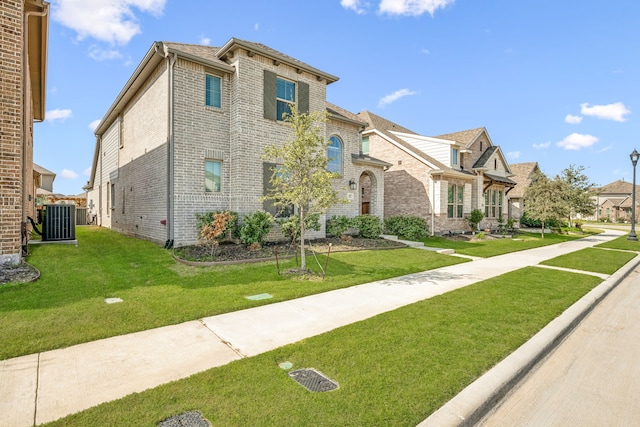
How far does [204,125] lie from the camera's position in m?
11.0

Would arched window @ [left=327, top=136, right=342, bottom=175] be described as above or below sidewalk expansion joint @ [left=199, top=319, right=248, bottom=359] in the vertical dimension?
above

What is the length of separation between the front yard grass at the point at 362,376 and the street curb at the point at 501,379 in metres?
0.09

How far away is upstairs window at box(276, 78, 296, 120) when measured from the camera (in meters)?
12.4

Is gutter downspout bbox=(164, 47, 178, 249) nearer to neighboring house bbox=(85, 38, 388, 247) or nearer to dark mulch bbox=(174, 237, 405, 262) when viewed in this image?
neighboring house bbox=(85, 38, 388, 247)

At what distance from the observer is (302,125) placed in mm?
7828

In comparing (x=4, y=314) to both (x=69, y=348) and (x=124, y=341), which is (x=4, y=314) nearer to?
(x=69, y=348)

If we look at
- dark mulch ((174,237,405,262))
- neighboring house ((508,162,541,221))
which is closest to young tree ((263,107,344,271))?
dark mulch ((174,237,405,262))

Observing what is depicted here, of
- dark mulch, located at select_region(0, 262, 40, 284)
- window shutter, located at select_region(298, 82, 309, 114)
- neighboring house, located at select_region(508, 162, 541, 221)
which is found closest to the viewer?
dark mulch, located at select_region(0, 262, 40, 284)

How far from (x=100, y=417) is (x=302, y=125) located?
21.9ft

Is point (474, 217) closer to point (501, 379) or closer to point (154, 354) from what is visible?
point (501, 379)

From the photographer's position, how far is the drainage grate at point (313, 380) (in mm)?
2975

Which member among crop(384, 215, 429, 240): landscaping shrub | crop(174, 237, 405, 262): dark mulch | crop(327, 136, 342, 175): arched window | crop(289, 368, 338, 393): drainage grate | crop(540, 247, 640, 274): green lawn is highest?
crop(327, 136, 342, 175): arched window

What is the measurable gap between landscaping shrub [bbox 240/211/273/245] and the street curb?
7.68m

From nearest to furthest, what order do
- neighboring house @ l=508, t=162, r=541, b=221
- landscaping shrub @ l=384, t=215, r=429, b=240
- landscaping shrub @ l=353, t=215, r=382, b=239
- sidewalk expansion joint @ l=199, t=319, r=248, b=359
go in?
1. sidewalk expansion joint @ l=199, t=319, r=248, b=359
2. landscaping shrub @ l=353, t=215, r=382, b=239
3. landscaping shrub @ l=384, t=215, r=429, b=240
4. neighboring house @ l=508, t=162, r=541, b=221
